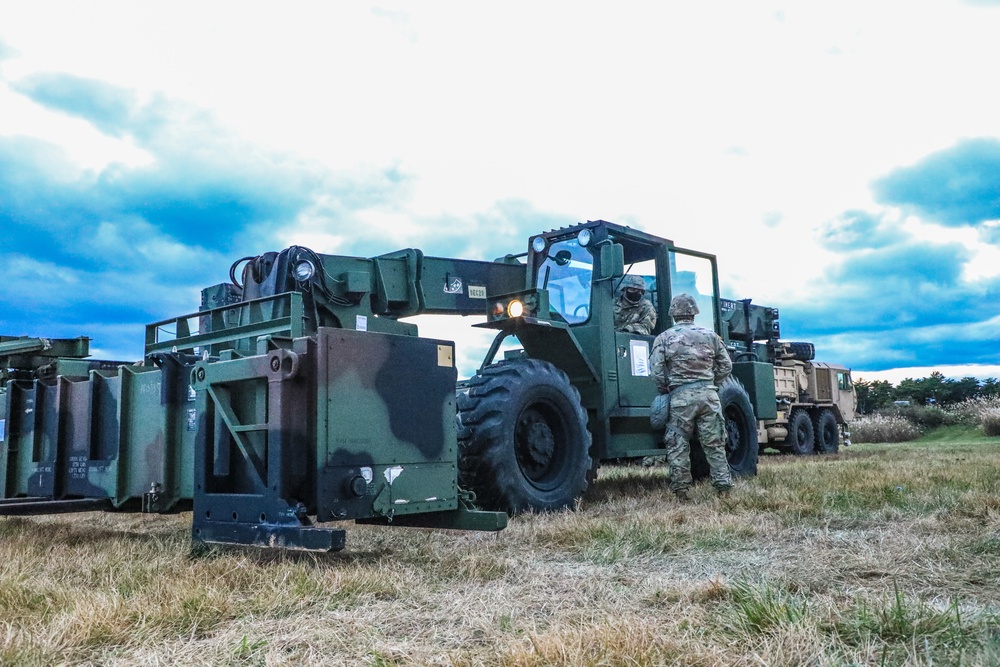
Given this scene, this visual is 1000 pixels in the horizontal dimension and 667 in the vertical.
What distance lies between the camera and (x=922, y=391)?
25.2 m

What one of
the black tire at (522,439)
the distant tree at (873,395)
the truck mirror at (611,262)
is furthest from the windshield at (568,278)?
the distant tree at (873,395)

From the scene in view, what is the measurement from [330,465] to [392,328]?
8.43 feet

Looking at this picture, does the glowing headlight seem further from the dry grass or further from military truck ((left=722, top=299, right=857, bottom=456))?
the dry grass

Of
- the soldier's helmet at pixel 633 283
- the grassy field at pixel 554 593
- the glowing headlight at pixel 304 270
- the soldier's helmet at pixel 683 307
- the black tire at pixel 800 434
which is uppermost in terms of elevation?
the soldier's helmet at pixel 633 283

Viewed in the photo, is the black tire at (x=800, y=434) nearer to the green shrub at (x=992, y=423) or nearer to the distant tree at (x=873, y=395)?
the green shrub at (x=992, y=423)

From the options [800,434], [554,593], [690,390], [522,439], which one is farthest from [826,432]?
[554,593]

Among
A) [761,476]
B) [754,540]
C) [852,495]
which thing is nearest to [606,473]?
[761,476]

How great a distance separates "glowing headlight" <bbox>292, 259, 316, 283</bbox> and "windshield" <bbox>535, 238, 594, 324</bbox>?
231cm

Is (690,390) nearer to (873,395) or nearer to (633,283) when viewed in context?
(633,283)

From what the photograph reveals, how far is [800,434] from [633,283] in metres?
10.0

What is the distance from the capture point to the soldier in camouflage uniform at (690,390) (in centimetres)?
688

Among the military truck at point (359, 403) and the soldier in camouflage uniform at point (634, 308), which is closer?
the military truck at point (359, 403)

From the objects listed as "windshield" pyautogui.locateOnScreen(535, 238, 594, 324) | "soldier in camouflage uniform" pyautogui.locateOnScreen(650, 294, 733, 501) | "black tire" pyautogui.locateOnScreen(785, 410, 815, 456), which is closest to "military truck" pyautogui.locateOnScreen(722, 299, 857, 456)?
"black tire" pyautogui.locateOnScreen(785, 410, 815, 456)

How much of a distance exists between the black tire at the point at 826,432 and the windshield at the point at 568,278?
11.1 meters
